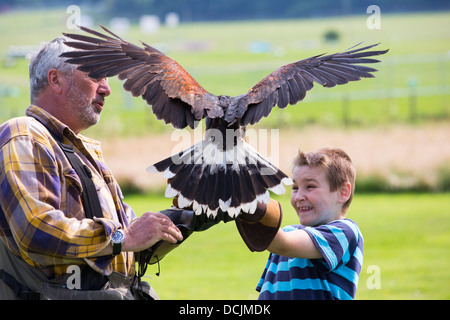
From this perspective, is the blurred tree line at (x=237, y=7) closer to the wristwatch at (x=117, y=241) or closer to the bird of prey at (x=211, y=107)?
the bird of prey at (x=211, y=107)

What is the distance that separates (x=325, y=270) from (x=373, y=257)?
7840 mm

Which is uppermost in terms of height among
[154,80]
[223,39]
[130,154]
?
[223,39]

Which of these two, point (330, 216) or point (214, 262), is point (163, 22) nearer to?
point (214, 262)

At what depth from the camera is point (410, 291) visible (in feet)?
27.6

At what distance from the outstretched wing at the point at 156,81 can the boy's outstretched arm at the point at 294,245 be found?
0.83m

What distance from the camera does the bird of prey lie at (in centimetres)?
325

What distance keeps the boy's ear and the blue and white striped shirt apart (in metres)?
0.13

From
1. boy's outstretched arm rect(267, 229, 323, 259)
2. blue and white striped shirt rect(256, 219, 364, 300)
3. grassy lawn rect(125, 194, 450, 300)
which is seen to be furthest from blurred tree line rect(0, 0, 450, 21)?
boy's outstretched arm rect(267, 229, 323, 259)

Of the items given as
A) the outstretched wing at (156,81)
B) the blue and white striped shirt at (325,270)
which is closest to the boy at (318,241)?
the blue and white striped shirt at (325,270)

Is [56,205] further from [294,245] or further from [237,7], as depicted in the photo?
[237,7]

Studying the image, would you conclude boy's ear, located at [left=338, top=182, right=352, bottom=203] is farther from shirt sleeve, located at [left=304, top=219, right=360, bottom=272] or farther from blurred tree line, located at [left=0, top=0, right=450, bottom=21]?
blurred tree line, located at [left=0, top=0, right=450, bottom=21]

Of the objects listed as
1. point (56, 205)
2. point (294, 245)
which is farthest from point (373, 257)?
point (56, 205)
